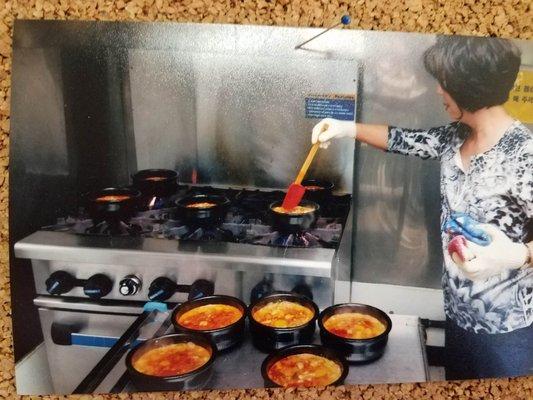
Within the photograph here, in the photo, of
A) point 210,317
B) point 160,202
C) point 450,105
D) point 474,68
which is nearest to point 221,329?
point 210,317

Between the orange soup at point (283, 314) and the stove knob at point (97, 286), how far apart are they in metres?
0.39

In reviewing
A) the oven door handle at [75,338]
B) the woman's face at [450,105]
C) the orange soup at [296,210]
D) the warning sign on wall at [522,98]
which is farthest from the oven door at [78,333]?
the warning sign on wall at [522,98]

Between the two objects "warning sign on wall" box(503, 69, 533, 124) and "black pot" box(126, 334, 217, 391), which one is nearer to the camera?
"black pot" box(126, 334, 217, 391)

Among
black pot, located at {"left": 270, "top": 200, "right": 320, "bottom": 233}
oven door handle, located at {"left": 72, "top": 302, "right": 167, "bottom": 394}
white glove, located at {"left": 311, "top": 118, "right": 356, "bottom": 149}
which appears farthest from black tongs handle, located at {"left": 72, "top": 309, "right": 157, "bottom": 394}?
white glove, located at {"left": 311, "top": 118, "right": 356, "bottom": 149}

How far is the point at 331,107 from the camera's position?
4.50 feet

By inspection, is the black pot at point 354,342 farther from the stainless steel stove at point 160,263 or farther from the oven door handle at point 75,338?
the oven door handle at point 75,338

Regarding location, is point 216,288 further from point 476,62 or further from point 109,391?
point 476,62

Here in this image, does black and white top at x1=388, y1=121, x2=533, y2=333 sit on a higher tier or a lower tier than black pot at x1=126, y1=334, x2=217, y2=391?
higher

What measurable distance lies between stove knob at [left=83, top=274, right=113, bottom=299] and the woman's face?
997 millimetres

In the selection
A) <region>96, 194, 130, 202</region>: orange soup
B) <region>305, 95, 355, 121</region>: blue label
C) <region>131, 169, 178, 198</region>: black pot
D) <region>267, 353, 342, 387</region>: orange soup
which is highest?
<region>305, 95, 355, 121</region>: blue label

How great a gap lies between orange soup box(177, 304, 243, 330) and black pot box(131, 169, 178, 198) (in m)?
0.32

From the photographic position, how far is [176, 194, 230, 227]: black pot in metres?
1.41

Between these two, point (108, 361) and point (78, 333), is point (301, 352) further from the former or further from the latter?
point (78, 333)

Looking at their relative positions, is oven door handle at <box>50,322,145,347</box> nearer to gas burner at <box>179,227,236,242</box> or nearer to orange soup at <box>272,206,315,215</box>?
gas burner at <box>179,227,236,242</box>
